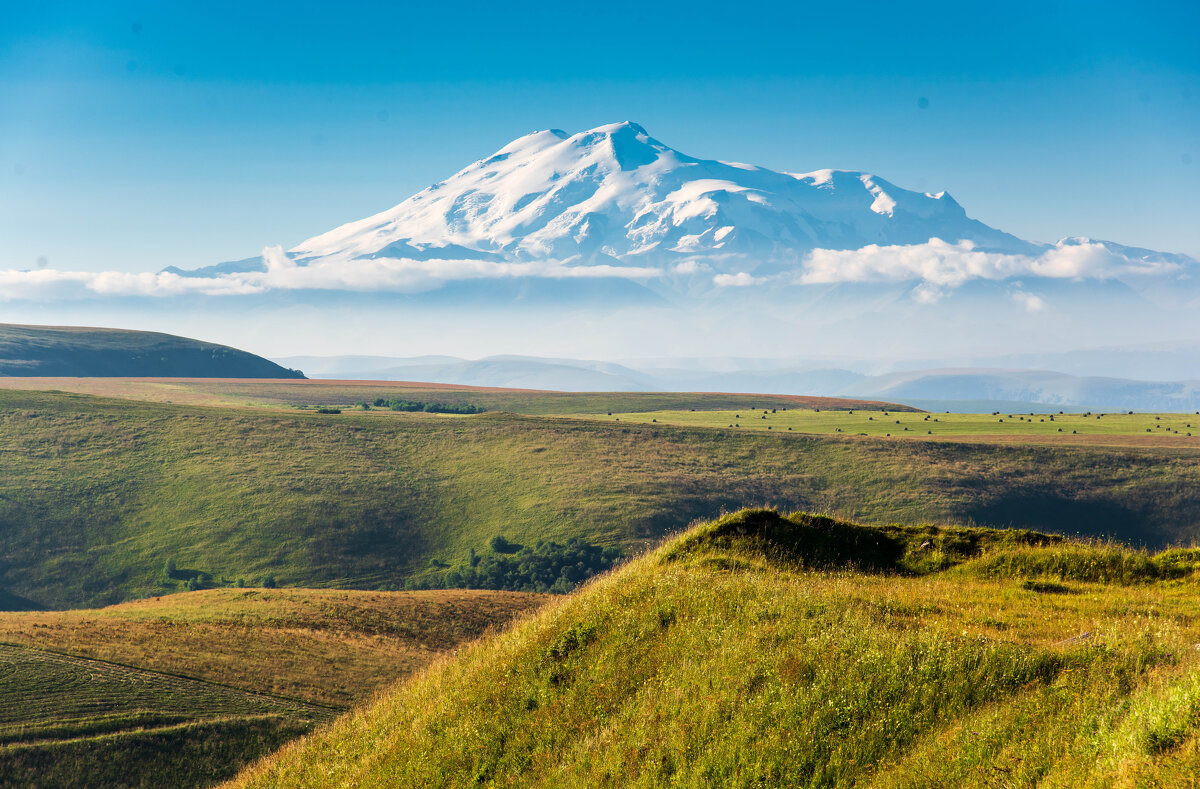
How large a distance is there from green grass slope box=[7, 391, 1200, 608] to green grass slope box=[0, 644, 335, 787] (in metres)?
41.5

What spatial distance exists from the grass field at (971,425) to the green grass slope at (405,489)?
1121 cm

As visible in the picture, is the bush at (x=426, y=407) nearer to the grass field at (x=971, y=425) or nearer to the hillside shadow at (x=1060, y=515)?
the grass field at (x=971, y=425)

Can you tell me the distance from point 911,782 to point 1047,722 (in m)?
1.89

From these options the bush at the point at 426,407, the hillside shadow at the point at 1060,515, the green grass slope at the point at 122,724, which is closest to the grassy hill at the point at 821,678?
the green grass slope at the point at 122,724

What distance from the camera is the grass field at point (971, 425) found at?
392 feet

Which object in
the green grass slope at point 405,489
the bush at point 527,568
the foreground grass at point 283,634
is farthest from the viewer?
the green grass slope at point 405,489

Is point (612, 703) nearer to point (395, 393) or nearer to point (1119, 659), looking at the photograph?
point (1119, 659)

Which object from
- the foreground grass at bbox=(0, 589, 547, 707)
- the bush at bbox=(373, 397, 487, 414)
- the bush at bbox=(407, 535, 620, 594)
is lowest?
the bush at bbox=(407, 535, 620, 594)

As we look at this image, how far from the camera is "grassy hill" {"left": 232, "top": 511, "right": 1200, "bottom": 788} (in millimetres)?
9859

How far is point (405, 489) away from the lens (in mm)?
100250

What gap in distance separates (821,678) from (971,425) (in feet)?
472

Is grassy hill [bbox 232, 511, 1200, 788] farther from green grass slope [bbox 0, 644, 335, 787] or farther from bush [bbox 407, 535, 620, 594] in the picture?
bush [bbox 407, 535, 620, 594]

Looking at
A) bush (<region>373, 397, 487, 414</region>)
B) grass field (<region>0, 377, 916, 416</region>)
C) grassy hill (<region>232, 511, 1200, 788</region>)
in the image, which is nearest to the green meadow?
grass field (<region>0, 377, 916, 416</region>)

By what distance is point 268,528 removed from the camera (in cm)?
8725
